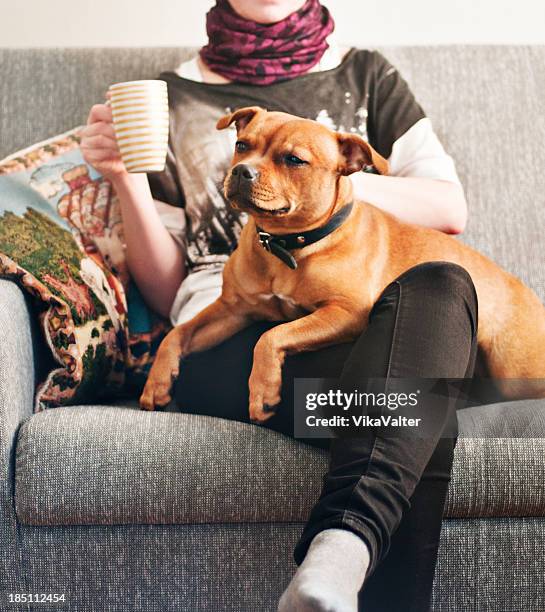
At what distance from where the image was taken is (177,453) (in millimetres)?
1276

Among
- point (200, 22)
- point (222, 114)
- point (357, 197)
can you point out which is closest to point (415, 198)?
point (357, 197)

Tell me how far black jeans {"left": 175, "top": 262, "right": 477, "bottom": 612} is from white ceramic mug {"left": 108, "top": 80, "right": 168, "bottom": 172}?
0.41 metres

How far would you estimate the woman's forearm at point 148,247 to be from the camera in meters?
1.62

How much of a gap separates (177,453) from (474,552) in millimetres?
497

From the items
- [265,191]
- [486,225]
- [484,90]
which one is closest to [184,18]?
[484,90]

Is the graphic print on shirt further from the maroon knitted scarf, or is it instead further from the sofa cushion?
the sofa cushion

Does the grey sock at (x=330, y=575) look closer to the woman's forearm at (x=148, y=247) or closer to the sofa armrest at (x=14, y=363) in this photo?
the sofa armrest at (x=14, y=363)

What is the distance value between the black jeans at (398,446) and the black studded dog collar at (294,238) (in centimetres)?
18

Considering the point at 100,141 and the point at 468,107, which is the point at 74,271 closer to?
the point at 100,141

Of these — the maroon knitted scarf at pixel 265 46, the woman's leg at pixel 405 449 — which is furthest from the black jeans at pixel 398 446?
the maroon knitted scarf at pixel 265 46

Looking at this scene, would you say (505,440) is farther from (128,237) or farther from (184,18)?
(184,18)

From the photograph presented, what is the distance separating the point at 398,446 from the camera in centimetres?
110

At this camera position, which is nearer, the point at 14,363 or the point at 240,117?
the point at 14,363

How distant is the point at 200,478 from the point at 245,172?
0.48 metres
